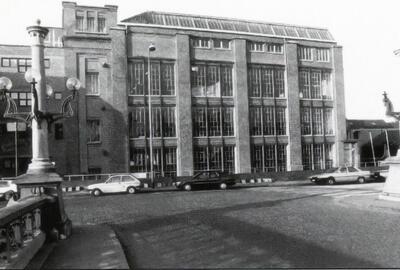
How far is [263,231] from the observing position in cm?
973

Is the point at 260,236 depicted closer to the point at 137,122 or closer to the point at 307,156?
the point at 137,122

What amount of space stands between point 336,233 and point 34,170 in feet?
22.4

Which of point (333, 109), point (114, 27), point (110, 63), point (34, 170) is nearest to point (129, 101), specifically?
point (110, 63)

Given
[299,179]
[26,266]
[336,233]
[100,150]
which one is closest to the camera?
[26,266]

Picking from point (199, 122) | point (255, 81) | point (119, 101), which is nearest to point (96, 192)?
point (119, 101)

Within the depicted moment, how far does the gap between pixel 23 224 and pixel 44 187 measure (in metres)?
1.71

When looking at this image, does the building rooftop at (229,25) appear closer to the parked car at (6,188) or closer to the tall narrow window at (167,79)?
the tall narrow window at (167,79)

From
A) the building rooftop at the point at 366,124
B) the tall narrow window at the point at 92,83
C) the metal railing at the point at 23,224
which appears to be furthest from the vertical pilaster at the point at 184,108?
the building rooftop at the point at 366,124

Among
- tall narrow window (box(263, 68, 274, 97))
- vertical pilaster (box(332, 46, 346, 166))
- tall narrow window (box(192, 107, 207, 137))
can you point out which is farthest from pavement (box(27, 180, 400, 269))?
vertical pilaster (box(332, 46, 346, 166))

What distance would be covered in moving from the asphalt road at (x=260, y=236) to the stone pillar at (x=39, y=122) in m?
2.55

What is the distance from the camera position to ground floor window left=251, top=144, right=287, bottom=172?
Answer: 1549 inches

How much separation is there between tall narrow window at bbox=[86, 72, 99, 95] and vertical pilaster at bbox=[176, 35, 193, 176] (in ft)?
22.6

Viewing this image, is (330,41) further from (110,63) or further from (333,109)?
(110,63)

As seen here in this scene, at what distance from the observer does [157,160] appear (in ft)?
117
